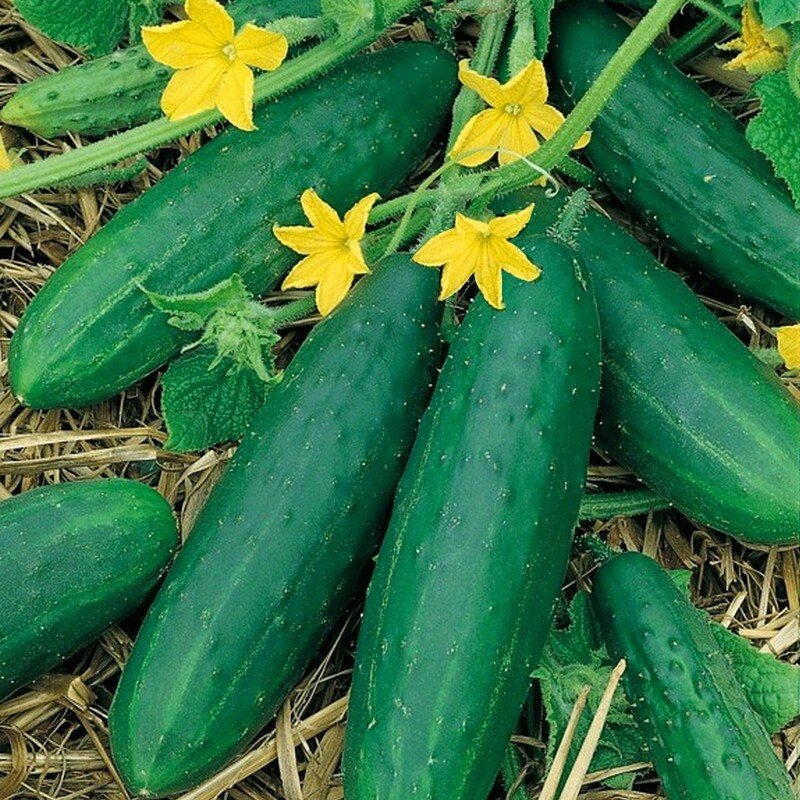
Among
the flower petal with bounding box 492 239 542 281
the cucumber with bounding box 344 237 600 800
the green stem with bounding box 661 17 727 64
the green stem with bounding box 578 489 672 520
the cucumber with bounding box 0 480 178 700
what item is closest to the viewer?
the cucumber with bounding box 344 237 600 800

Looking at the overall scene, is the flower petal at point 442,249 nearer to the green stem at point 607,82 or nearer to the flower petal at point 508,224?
the flower petal at point 508,224

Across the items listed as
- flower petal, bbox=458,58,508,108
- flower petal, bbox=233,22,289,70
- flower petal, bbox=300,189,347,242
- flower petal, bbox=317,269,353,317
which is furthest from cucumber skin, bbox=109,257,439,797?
flower petal, bbox=233,22,289,70

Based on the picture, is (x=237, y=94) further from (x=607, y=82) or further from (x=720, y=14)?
(x=720, y=14)

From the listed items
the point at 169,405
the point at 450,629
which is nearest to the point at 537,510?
the point at 450,629

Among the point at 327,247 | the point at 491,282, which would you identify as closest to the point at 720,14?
the point at 491,282

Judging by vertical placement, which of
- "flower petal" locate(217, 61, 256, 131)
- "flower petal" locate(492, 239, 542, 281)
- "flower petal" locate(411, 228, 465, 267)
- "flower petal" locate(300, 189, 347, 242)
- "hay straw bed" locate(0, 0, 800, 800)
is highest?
"flower petal" locate(217, 61, 256, 131)

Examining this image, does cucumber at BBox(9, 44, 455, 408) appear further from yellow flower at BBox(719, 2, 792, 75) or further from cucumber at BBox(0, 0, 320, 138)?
yellow flower at BBox(719, 2, 792, 75)

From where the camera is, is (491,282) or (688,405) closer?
(491,282)
